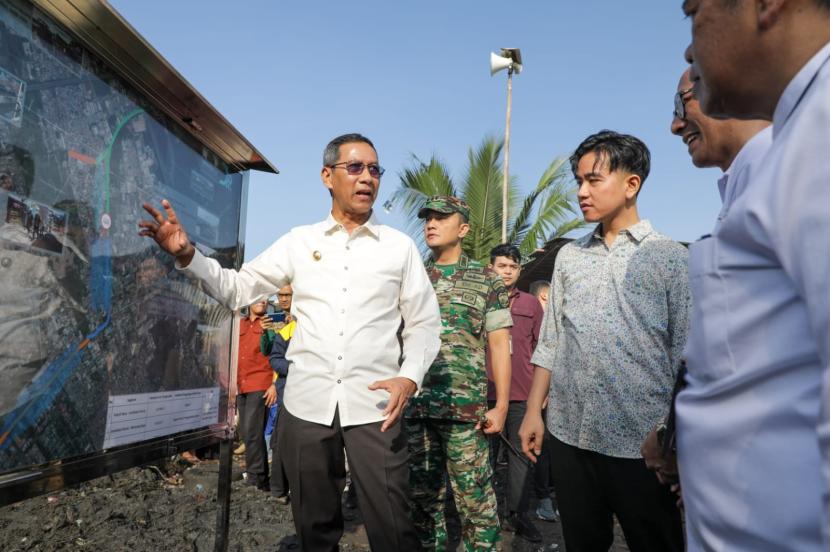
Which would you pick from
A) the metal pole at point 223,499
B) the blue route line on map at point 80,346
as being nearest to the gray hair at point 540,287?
the metal pole at point 223,499

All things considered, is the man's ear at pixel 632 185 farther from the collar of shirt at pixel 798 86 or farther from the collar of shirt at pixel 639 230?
the collar of shirt at pixel 798 86

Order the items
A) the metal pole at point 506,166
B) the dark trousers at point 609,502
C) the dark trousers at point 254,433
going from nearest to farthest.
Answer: the dark trousers at point 609,502, the dark trousers at point 254,433, the metal pole at point 506,166

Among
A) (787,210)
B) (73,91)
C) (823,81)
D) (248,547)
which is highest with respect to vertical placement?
(73,91)

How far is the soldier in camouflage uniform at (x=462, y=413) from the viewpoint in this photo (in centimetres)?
300

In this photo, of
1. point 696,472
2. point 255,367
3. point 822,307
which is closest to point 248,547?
point 255,367

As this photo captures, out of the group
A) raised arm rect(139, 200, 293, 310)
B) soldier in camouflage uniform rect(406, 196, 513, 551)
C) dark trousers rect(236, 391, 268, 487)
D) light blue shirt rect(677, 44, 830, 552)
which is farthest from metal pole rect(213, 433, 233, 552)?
dark trousers rect(236, 391, 268, 487)

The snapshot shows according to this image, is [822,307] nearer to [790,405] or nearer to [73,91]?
[790,405]

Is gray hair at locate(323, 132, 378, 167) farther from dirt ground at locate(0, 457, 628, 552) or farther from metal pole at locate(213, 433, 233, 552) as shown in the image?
dirt ground at locate(0, 457, 628, 552)

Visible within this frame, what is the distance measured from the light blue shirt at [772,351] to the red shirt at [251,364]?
540 cm

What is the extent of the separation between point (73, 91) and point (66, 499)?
13.8 ft

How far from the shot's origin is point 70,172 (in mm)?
1724

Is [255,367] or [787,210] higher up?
[787,210]

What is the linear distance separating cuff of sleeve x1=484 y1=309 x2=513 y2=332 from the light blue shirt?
2.32 meters

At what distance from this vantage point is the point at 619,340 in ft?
6.82
